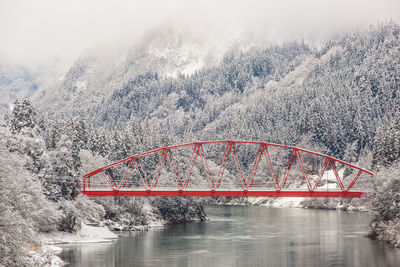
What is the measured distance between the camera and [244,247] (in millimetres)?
74500

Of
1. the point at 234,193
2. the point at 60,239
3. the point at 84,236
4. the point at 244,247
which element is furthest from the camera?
the point at 234,193

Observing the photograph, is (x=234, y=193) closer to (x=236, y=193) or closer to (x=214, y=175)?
(x=236, y=193)

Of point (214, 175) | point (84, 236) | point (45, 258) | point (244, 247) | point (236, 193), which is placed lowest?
point (244, 247)

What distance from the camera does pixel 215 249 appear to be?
242 ft

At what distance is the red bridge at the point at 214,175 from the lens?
80.4m

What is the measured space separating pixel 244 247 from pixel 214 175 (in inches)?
2664

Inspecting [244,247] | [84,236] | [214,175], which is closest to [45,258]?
[84,236]

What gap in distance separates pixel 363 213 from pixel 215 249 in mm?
55492

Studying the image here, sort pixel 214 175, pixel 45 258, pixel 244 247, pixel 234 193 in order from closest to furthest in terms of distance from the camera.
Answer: pixel 45 258, pixel 244 247, pixel 234 193, pixel 214 175

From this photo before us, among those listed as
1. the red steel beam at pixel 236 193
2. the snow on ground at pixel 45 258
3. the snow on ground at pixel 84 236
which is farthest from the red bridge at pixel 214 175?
the snow on ground at pixel 45 258

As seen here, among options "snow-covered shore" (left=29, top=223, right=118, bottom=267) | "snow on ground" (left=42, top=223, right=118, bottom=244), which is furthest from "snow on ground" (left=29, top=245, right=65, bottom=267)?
"snow on ground" (left=42, top=223, right=118, bottom=244)

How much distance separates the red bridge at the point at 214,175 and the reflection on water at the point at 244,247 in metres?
6.18

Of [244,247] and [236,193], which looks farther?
[236,193]

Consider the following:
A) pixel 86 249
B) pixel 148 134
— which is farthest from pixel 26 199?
pixel 148 134
